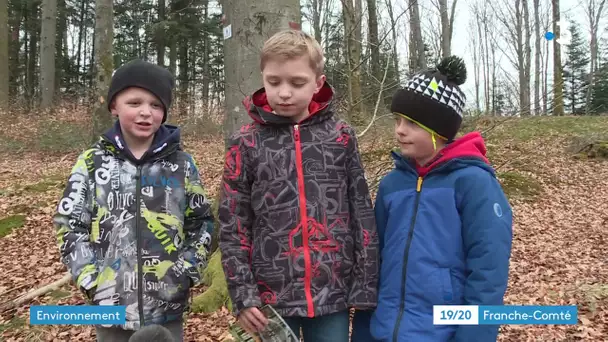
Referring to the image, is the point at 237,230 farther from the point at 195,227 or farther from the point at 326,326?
the point at 326,326

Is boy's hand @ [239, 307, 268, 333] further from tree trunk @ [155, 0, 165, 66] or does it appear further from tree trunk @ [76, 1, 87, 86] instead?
tree trunk @ [76, 1, 87, 86]

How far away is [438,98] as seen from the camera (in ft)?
6.72

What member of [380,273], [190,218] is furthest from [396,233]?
[190,218]

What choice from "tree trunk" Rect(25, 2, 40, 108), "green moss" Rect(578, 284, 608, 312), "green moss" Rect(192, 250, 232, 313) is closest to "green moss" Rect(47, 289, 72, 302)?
A: "green moss" Rect(192, 250, 232, 313)

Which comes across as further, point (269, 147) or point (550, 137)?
point (550, 137)

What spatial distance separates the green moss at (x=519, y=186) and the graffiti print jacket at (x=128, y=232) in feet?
26.6

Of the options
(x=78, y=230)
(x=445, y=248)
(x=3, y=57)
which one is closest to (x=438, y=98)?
(x=445, y=248)

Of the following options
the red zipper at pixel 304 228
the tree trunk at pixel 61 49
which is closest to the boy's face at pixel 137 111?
the red zipper at pixel 304 228

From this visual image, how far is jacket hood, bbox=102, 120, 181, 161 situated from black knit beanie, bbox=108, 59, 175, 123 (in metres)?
0.13

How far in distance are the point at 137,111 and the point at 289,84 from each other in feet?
2.34

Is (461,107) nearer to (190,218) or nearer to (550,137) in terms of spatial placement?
(190,218)

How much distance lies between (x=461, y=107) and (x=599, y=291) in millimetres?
4077

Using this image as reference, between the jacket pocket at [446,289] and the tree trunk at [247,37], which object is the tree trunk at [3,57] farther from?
the jacket pocket at [446,289]

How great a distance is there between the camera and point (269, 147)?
2066 millimetres
